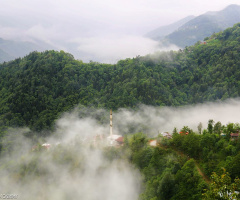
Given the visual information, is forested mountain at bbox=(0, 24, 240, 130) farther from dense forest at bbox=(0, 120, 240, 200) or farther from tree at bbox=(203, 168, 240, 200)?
tree at bbox=(203, 168, 240, 200)

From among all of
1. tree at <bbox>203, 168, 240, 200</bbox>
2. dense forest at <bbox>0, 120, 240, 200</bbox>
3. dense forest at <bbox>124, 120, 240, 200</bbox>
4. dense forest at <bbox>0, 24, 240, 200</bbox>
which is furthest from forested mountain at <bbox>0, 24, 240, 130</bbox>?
tree at <bbox>203, 168, 240, 200</bbox>

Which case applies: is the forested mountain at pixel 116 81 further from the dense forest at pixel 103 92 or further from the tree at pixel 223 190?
the tree at pixel 223 190

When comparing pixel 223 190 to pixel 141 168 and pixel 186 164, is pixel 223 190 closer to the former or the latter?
pixel 186 164

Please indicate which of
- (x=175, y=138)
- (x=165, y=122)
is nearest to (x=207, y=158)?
(x=175, y=138)

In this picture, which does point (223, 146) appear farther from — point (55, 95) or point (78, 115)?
point (55, 95)

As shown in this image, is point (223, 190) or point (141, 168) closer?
point (223, 190)

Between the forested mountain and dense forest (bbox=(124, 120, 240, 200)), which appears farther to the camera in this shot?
the forested mountain

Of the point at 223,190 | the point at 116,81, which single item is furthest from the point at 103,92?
the point at 223,190

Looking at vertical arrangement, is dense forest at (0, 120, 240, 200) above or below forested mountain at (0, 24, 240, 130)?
below
